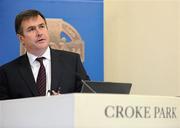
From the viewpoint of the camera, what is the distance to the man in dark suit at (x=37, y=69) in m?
2.53

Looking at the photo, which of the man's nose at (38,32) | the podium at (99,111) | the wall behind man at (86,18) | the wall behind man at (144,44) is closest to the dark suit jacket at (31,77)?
the man's nose at (38,32)

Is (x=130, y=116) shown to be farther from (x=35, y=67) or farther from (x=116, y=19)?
(x=116, y=19)

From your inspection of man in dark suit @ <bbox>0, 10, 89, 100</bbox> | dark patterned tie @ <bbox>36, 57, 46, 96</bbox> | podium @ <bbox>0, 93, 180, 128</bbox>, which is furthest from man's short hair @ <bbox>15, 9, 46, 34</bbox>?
podium @ <bbox>0, 93, 180, 128</bbox>

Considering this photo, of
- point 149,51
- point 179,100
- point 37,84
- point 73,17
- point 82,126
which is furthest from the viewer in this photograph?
point 149,51

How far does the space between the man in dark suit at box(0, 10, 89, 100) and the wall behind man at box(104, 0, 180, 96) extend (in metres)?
1.35

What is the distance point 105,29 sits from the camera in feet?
13.2

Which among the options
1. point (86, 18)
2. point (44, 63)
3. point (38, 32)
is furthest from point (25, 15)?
point (86, 18)

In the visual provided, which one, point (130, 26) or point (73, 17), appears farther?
point (130, 26)

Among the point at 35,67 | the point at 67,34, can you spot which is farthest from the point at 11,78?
the point at 67,34

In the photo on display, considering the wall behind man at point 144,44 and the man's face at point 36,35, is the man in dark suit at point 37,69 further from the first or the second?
the wall behind man at point 144,44

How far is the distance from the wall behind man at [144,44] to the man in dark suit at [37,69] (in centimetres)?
135

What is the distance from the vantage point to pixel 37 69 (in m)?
2.61

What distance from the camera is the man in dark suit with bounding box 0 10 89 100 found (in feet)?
8.29

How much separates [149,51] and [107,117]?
243cm
